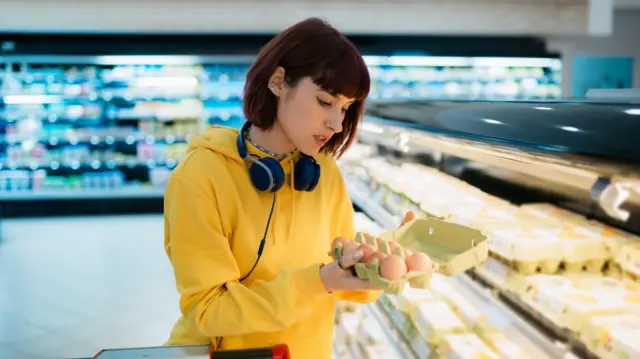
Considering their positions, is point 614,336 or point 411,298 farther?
point 411,298

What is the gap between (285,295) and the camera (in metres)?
1.25

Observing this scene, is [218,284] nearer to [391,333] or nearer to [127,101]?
[391,333]

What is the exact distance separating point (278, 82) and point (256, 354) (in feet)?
1.99

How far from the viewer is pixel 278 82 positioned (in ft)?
4.41

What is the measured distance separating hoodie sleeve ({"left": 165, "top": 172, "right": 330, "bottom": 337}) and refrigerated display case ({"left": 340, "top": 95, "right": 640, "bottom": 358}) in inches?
24.1

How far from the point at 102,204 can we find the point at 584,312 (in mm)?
7641

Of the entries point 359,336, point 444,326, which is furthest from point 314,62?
point 359,336

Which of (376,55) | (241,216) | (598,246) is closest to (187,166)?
(241,216)

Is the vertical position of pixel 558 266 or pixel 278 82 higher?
pixel 278 82

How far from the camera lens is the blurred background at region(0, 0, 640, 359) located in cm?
742

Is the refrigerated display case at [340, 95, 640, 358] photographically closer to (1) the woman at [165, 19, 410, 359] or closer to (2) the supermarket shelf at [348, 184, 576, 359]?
(2) the supermarket shelf at [348, 184, 576, 359]

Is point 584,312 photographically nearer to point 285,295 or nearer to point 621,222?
point 621,222

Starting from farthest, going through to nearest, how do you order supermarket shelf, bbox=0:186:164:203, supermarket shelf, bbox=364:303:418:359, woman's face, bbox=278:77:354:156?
supermarket shelf, bbox=0:186:164:203, supermarket shelf, bbox=364:303:418:359, woman's face, bbox=278:77:354:156

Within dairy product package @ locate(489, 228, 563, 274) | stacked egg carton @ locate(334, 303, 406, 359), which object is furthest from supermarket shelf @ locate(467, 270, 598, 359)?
stacked egg carton @ locate(334, 303, 406, 359)
